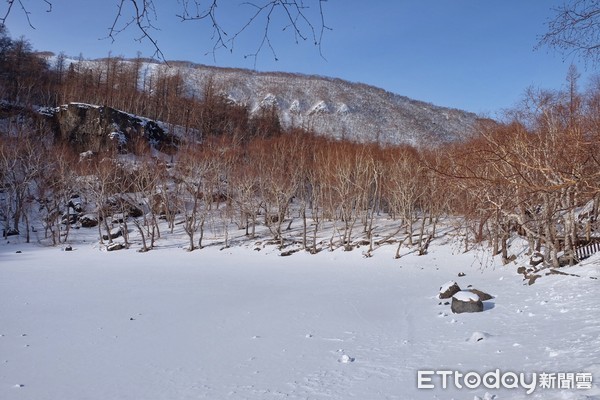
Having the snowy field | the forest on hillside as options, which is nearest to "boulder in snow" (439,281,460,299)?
the snowy field

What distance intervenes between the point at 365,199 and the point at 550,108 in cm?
2005

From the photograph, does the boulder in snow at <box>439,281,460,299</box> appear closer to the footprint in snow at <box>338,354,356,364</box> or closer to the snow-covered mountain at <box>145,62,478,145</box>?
the footprint in snow at <box>338,354,356,364</box>

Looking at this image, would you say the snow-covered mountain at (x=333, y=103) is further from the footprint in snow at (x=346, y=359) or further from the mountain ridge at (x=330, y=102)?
the footprint in snow at (x=346, y=359)

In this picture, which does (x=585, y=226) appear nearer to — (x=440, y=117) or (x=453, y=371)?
(x=453, y=371)

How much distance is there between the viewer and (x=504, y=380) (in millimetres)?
5723

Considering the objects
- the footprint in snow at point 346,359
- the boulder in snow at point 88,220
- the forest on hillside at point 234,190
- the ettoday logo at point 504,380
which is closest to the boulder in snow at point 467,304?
the footprint in snow at point 346,359

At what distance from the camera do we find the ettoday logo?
4.88 m

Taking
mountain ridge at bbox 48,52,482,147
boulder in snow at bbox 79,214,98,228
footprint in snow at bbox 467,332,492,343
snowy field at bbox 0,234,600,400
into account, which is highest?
mountain ridge at bbox 48,52,482,147

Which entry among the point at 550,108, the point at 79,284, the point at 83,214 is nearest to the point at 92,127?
the point at 83,214

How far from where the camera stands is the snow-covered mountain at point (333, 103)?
337 ft

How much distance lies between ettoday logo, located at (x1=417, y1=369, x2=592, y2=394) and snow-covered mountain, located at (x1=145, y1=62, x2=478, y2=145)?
8987 cm

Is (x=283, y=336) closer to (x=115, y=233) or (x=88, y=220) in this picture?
(x=115, y=233)

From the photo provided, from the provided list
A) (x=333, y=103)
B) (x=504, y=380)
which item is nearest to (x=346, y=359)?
(x=504, y=380)

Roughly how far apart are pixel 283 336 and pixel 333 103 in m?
119
